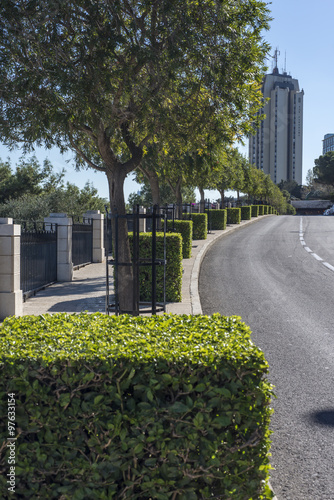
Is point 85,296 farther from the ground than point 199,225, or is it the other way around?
point 199,225

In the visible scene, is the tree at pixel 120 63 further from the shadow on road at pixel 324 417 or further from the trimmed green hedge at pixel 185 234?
the trimmed green hedge at pixel 185 234

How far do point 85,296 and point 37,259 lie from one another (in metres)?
A: 1.87

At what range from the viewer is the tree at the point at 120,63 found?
27.1ft

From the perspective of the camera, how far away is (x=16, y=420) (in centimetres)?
289

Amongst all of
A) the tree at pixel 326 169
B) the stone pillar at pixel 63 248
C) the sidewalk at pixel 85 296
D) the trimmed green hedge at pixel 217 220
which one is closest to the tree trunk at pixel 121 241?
the sidewalk at pixel 85 296

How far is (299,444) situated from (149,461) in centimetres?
224

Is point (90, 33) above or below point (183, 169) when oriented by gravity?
above

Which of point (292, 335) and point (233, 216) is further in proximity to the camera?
→ point (233, 216)

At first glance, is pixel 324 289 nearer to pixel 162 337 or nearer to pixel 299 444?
pixel 299 444

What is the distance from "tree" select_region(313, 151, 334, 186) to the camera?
4439 inches

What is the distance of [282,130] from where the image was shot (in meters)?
197

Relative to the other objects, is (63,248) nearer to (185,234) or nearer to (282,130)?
(185,234)

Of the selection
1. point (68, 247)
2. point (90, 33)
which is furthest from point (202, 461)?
point (68, 247)

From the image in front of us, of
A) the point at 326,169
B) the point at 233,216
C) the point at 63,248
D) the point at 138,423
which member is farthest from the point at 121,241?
the point at 326,169
